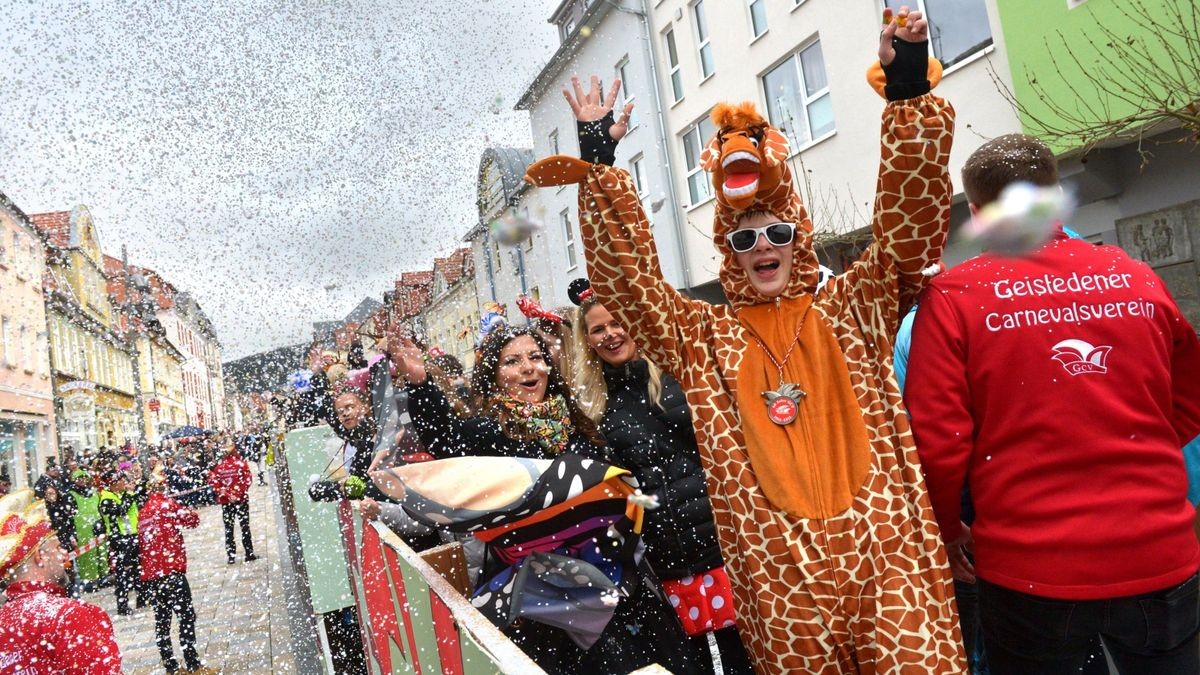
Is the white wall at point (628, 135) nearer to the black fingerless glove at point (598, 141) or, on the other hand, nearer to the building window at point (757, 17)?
the building window at point (757, 17)

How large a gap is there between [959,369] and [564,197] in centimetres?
1975

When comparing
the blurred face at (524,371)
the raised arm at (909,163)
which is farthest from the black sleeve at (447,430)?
the raised arm at (909,163)

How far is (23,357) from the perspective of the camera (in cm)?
2311

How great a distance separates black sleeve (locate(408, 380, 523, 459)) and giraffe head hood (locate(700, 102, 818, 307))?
94 centimetres

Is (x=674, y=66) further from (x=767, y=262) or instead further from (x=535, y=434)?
(x=767, y=262)

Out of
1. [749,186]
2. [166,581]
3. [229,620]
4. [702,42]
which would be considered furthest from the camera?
[702,42]

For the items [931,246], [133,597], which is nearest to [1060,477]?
[931,246]

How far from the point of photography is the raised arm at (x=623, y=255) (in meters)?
1.91

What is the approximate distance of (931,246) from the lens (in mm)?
1753

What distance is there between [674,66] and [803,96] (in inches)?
188

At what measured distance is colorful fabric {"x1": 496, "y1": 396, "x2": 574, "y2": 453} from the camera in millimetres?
2457

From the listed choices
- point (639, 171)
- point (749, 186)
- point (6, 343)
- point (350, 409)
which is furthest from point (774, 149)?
point (6, 343)

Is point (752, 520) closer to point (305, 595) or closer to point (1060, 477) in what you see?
point (1060, 477)

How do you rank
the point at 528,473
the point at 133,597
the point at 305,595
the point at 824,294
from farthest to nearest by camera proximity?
1. the point at 133,597
2. the point at 305,595
3. the point at 528,473
4. the point at 824,294
